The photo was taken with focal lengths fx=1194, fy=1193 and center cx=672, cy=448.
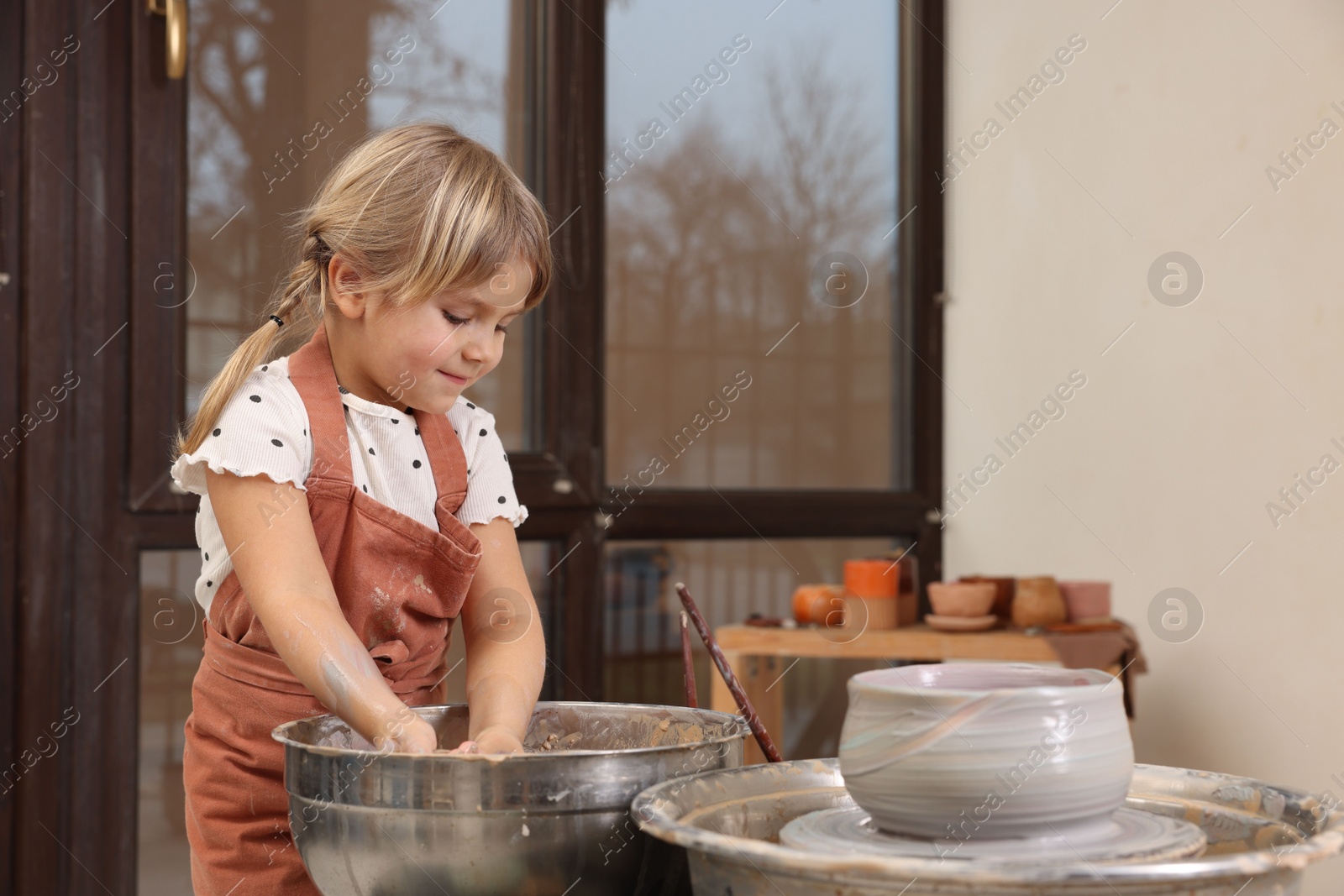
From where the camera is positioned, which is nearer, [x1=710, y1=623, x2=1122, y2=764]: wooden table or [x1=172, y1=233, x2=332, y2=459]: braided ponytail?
[x1=172, y1=233, x2=332, y2=459]: braided ponytail

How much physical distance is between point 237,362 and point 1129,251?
61.6 inches

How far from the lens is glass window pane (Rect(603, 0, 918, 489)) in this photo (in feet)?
7.27

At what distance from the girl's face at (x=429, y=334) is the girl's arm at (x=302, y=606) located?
138 millimetres

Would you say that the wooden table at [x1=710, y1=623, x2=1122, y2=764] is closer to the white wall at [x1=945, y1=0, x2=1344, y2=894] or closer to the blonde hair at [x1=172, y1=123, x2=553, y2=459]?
the white wall at [x1=945, y1=0, x2=1344, y2=894]

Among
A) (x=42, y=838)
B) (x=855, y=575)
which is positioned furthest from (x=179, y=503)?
(x=855, y=575)

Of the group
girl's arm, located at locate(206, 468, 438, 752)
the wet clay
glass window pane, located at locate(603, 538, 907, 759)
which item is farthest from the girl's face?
glass window pane, located at locate(603, 538, 907, 759)

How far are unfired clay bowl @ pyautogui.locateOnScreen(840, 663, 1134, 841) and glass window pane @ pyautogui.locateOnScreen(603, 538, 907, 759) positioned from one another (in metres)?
1.58

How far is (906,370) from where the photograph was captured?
2541mm

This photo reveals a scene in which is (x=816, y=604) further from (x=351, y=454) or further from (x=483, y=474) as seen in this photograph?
(x=351, y=454)

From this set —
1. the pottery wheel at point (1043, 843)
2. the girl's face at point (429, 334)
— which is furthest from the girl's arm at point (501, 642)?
the pottery wheel at point (1043, 843)

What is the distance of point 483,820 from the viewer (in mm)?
630

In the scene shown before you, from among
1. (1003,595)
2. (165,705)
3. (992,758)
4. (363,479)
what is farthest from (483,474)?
(1003,595)

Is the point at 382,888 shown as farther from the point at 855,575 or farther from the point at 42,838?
the point at 855,575

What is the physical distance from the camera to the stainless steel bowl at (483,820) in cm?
63
